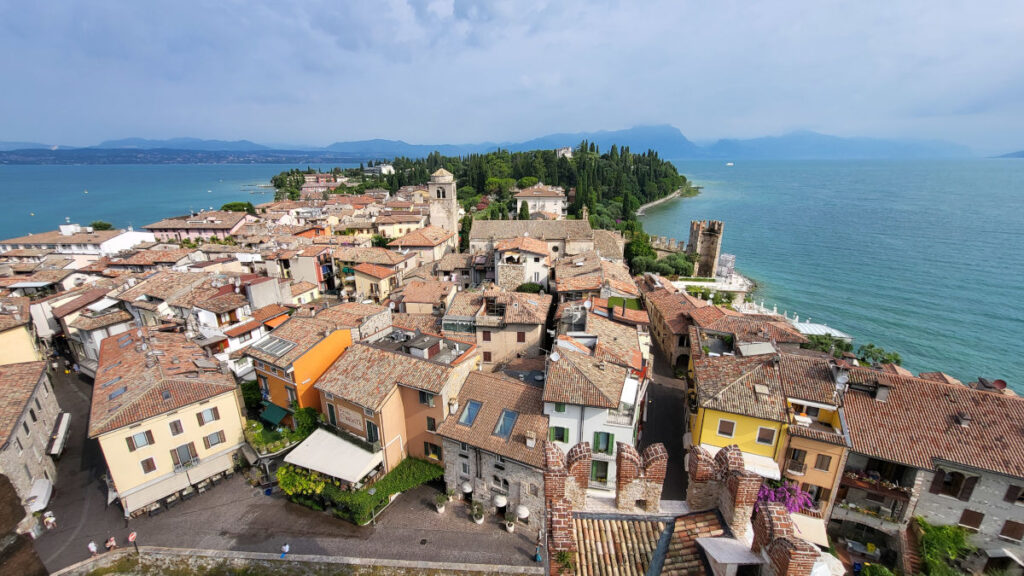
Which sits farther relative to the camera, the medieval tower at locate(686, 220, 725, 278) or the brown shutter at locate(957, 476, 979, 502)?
the medieval tower at locate(686, 220, 725, 278)

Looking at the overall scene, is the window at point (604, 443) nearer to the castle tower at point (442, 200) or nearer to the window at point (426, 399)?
the window at point (426, 399)

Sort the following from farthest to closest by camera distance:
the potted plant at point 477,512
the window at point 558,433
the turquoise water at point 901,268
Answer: the turquoise water at point 901,268, the potted plant at point 477,512, the window at point 558,433

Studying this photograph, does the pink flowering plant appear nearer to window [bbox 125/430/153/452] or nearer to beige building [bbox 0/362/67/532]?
window [bbox 125/430/153/452]

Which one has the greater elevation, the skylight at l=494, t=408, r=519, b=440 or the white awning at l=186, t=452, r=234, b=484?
the skylight at l=494, t=408, r=519, b=440

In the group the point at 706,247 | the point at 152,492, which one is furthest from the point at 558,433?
the point at 706,247

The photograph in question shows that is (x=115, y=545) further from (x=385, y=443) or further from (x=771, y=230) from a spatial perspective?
(x=771, y=230)

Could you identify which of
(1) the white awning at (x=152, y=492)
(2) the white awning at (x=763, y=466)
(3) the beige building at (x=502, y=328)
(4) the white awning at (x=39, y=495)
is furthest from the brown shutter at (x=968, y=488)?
(4) the white awning at (x=39, y=495)

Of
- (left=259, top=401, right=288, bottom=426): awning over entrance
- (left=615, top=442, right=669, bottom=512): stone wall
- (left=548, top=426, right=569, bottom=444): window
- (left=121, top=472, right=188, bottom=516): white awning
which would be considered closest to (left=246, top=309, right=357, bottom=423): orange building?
(left=259, top=401, right=288, bottom=426): awning over entrance
